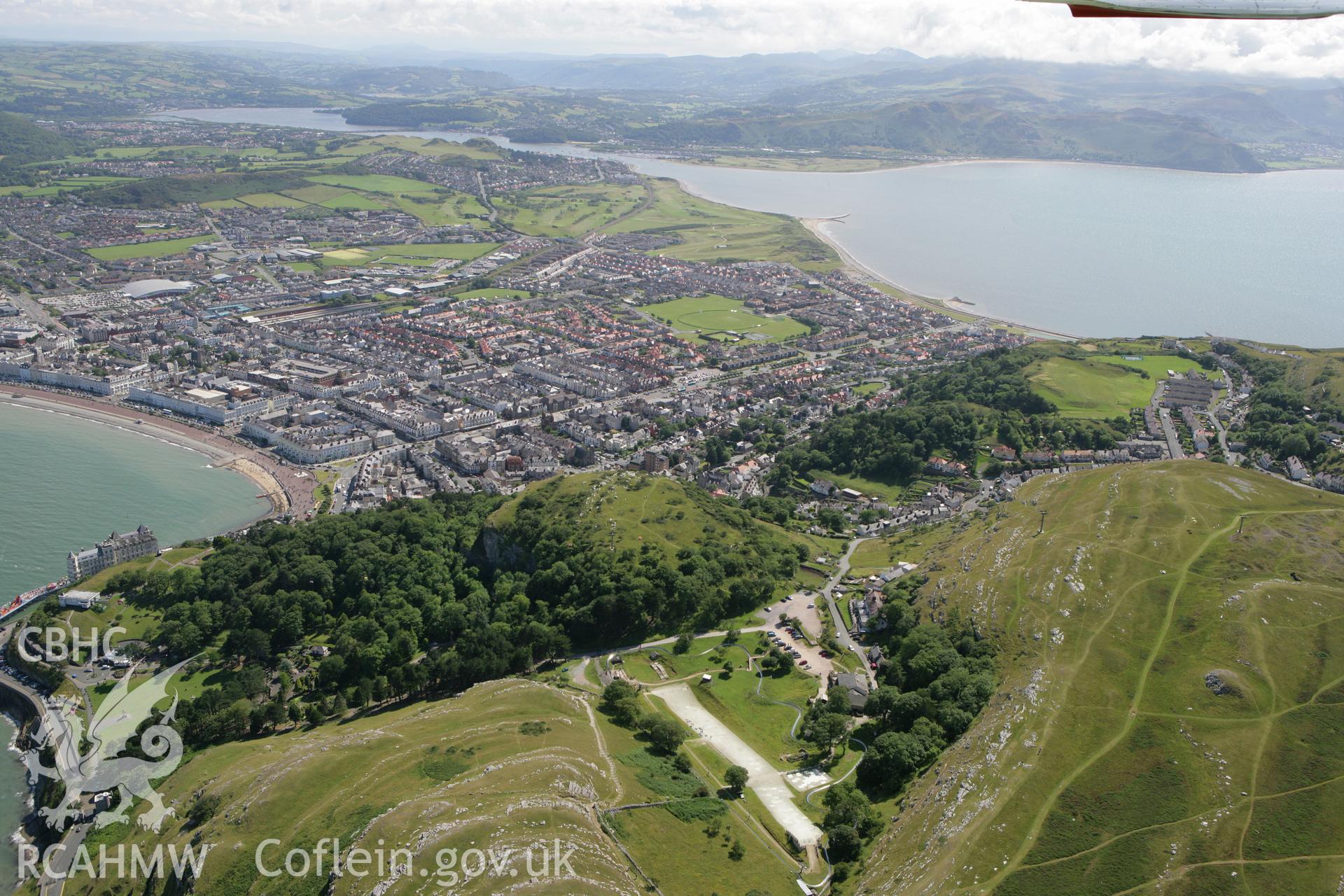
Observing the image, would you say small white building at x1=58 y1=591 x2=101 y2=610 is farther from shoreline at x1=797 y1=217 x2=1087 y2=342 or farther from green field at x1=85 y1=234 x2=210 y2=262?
green field at x1=85 y1=234 x2=210 y2=262

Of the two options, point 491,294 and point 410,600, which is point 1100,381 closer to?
point 410,600

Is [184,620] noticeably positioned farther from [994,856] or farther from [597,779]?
[994,856]

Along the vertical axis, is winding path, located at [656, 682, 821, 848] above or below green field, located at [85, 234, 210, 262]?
below

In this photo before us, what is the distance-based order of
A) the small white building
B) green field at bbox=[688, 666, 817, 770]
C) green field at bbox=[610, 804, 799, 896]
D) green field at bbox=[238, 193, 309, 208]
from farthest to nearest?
green field at bbox=[238, 193, 309, 208] < the small white building < green field at bbox=[688, 666, 817, 770] < green field at bbox=[610, 804, 799, 896]

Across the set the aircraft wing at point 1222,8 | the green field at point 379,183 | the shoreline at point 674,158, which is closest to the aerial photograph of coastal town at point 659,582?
the aircraft wing at point 1222,8

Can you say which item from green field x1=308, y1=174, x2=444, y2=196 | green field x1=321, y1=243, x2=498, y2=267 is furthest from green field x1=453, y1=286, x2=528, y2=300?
green field x1=308, y1=174, x2=444, y2=196

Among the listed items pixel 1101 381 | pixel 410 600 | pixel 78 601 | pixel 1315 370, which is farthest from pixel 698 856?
pixel 1315 370
